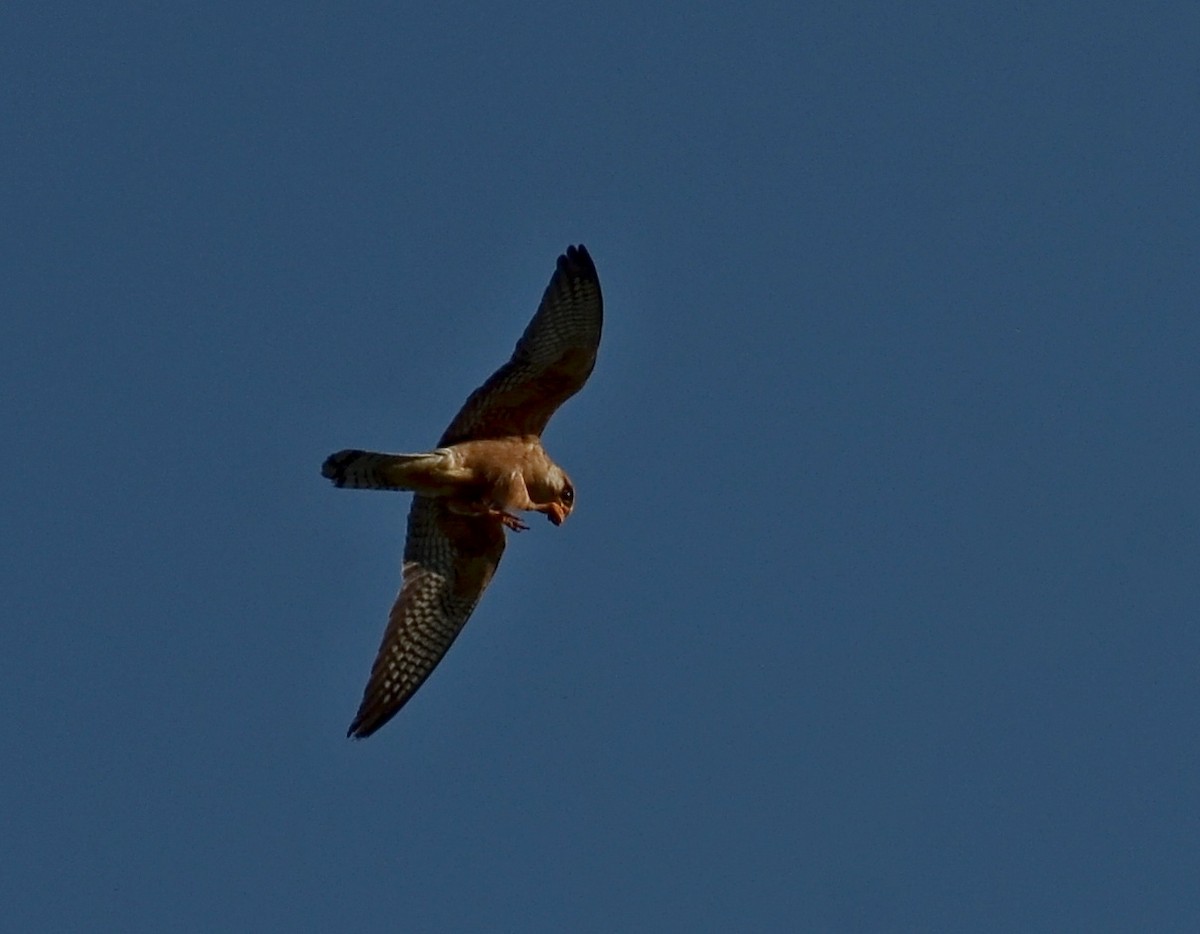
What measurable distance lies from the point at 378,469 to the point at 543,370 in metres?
1.48

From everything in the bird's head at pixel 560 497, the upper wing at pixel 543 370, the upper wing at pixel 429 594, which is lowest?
the upper wing at pixel 429 594

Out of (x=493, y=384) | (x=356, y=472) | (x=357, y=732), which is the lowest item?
(x=357, y=732)

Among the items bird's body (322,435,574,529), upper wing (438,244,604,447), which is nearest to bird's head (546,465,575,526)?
bird's body (322,435,574,529)

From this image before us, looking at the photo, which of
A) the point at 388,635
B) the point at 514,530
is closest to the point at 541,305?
the point at 514,530

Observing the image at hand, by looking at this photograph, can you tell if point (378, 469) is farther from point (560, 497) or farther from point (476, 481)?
point (560, 497)

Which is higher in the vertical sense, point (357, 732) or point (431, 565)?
point (431, 565)

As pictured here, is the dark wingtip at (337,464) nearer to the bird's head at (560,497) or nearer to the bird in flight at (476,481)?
the bird in flight at (476,481)

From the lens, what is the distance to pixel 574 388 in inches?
583

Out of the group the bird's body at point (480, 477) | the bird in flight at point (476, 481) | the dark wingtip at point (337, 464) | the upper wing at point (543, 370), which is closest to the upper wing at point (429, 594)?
the bird in flight at point (476, 481)

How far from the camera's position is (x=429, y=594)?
15461 millimetres

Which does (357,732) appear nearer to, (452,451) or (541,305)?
(452,451)

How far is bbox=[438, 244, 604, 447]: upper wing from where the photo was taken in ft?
48.3

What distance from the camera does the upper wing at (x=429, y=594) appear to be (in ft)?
49.7

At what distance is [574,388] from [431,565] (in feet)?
5.89
